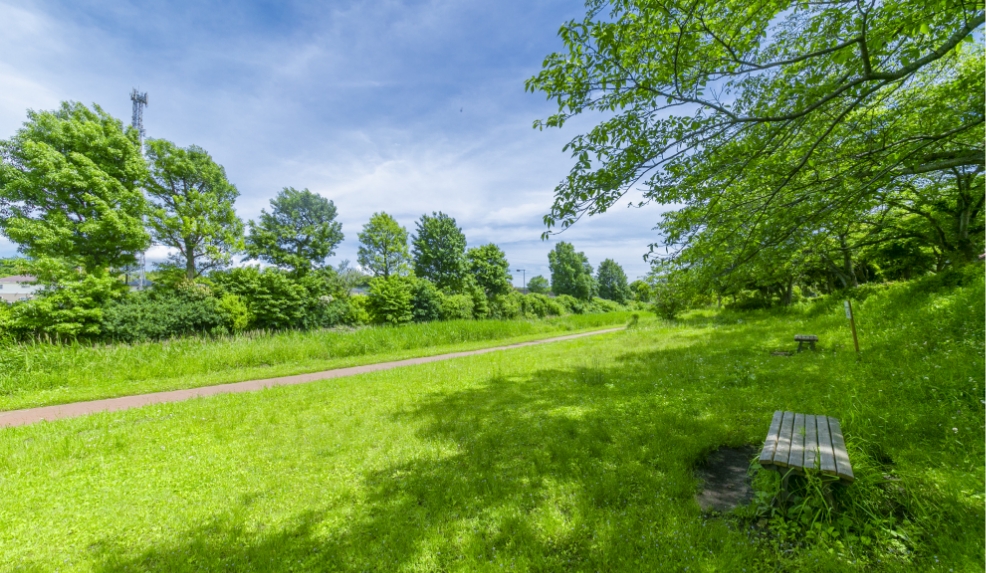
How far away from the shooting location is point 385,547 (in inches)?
106

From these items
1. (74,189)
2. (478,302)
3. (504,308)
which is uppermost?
(74,189)

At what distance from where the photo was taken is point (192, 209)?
22.0 meters

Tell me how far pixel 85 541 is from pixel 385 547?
2.66 meters

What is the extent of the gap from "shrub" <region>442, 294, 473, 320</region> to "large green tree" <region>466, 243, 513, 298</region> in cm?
582

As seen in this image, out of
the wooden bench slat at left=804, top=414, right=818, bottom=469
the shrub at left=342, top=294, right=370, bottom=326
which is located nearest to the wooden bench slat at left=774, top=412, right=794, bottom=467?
the wooden bench slat at left=804, top=414, right=818, bottom=469

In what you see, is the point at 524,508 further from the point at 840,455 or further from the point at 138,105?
the point at 138,105

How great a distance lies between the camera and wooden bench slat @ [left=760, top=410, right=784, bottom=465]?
8.64 feet

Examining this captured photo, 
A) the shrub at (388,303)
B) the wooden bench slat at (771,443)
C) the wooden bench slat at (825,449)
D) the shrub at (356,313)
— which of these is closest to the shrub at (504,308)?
the shrub at (388,303)

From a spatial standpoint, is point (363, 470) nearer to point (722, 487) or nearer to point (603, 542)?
point (603, 542)

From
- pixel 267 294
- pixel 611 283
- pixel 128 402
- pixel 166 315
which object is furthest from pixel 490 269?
pixel 611 283

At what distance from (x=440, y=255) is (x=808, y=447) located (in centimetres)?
3185

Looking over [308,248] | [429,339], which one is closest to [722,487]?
[429,339]

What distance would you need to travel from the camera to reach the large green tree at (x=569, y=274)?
177 feet

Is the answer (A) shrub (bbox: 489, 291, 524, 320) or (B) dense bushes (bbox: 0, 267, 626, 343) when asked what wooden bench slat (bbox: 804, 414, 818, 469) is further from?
(A) shrub (bbox: 489, 291, 524, 320)
